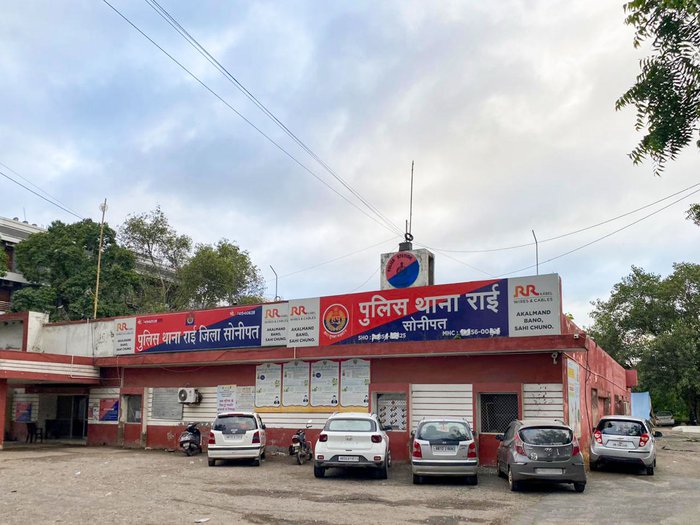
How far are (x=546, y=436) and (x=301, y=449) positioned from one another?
7.69 meters

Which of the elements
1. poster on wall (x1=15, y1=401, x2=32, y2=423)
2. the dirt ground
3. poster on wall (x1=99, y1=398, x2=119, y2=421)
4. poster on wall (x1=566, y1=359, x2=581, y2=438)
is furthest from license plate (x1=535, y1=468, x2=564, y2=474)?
poster on wall (x1=15, y1=401, x2=32, y2=423)

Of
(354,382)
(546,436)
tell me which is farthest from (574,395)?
(354,382)

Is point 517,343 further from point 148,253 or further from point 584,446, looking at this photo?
point 148,253

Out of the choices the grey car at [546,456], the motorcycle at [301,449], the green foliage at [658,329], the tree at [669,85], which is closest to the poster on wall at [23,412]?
the motorcycle at [301,449]

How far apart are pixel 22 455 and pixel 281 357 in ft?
28.8

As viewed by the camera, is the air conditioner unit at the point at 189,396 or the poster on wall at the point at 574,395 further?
the air conditioner unit at the point at 189,396

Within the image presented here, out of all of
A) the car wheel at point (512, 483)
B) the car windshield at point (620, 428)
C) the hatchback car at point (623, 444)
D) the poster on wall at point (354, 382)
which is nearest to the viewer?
the car wheel at point (512, 483)

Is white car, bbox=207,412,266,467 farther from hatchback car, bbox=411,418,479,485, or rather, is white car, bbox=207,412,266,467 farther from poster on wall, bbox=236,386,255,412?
hatchback car, bbox=411,418,479,485

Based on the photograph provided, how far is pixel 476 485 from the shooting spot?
1420 centimetres

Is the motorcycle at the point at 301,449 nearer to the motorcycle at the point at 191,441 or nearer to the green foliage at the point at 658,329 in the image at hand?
the motorcycle at the point at 191,441

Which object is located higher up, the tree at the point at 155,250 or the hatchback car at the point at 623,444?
the tree at the point at 155,250

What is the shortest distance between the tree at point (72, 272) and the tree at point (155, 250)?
2.06m

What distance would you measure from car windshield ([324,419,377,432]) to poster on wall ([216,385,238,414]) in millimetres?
7271

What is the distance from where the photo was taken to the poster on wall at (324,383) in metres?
20.1
